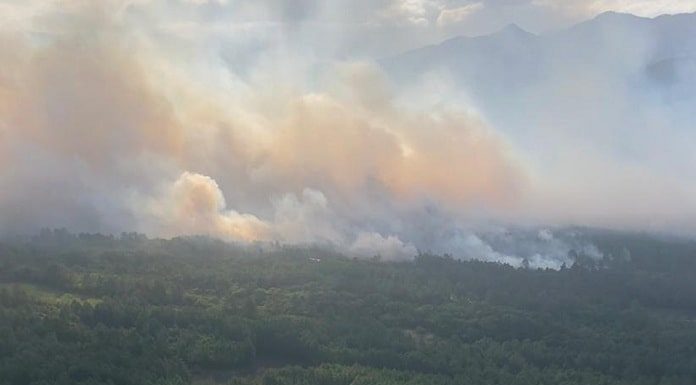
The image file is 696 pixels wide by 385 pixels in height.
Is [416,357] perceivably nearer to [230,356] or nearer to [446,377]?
[446,377]

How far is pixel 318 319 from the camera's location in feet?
212

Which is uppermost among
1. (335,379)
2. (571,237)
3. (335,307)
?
(571,237)

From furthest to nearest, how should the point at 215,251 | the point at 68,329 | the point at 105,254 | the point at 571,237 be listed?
the point at 571,237, the point at 215,251, the point at 105,254, the point at 68,329

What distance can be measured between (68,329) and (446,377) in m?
24.2

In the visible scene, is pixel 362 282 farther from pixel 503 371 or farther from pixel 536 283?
pixel 503 371

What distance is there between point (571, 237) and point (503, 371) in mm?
62524

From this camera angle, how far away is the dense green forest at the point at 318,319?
2061 inches

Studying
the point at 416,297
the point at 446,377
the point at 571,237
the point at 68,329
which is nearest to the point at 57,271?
the point at 68,329

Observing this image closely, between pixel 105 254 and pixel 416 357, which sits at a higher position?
pixel 105 254

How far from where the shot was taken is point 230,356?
5516 centimetres

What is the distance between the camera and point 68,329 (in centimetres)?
5503

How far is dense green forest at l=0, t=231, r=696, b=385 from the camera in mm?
52344

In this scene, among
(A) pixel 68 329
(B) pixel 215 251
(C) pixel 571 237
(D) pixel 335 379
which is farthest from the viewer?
(C) pixel 571 237

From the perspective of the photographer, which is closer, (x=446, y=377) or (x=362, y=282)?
(x=446, y=377)
